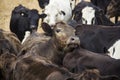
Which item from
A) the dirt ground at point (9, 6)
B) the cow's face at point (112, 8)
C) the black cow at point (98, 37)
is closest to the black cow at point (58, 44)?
the black cow at point (98, 37)

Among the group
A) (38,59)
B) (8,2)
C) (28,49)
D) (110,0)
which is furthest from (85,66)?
(8,2)

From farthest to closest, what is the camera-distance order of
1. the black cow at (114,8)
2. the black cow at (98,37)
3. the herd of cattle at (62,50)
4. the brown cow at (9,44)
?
the black cow at (114,8)
the black cow at (98,37)
the brown cow at (9,44)
the herd of cattle at (62,50)

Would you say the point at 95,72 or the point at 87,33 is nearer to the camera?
the point at 95,72

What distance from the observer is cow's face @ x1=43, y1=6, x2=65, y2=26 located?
38.3 ft

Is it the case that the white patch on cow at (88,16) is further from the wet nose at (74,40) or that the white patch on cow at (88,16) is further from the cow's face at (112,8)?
the wet nose at (74,40)

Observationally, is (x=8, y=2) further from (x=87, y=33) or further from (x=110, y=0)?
(x=87, y=33)

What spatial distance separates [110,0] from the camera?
14.3 m

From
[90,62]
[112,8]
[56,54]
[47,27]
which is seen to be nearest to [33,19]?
[112,8]

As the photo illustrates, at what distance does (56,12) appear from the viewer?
11.8m

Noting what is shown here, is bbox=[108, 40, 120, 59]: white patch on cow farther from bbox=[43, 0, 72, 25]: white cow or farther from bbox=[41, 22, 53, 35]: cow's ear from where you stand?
bbox=[43, 0, 72, 25]: white cow

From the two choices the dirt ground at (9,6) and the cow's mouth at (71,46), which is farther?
the dirt ground at (9,6)

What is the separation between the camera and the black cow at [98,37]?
Result: 9516 mm

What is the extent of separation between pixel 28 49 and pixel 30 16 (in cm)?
318

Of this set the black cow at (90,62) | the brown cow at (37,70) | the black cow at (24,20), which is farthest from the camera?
the black cow at (24,20)
